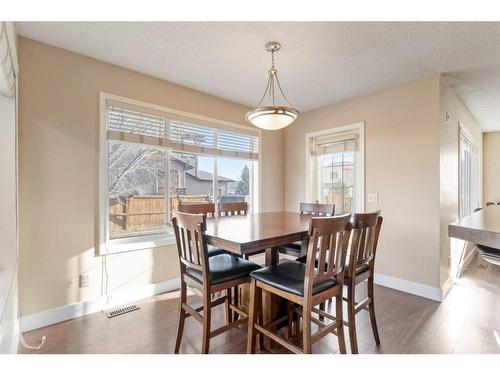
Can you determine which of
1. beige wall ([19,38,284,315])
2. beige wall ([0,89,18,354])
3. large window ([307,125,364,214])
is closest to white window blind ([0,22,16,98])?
beige wall ([0,89,18,354])

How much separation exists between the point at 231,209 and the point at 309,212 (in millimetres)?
914

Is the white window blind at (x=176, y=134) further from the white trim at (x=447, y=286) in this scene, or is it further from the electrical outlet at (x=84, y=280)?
the white trim at (x=447, y=286)

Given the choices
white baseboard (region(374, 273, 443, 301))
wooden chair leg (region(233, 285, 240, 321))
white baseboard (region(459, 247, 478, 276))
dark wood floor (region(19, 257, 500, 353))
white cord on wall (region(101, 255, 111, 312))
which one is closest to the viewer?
dark wood floor (region(19, 257, 500, 353))

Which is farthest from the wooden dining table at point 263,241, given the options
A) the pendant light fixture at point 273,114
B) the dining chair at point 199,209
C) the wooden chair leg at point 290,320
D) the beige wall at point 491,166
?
the beige wall at point 491,166

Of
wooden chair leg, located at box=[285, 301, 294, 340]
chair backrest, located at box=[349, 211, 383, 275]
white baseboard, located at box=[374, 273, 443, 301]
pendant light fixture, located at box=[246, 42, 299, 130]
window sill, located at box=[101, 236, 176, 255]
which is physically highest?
pendant light fixture, located at box=[246, 42, 299, 130]

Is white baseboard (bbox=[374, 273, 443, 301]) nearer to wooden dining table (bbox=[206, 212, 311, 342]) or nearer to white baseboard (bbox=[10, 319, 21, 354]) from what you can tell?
wooden dining table (bbox=[206, 212, 311, 342])

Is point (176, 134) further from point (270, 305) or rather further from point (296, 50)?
point (270, 305)

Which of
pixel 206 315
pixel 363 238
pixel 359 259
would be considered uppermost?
pixel 363 238

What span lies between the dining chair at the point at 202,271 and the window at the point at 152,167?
3.77 ft

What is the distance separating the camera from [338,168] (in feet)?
12.2

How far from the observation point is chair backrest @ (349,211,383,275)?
1.61 m

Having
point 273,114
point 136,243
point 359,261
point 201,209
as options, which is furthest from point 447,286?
point 136,243

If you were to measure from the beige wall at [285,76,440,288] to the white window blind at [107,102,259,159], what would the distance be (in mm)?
1555

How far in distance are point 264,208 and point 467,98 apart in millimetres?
3210
